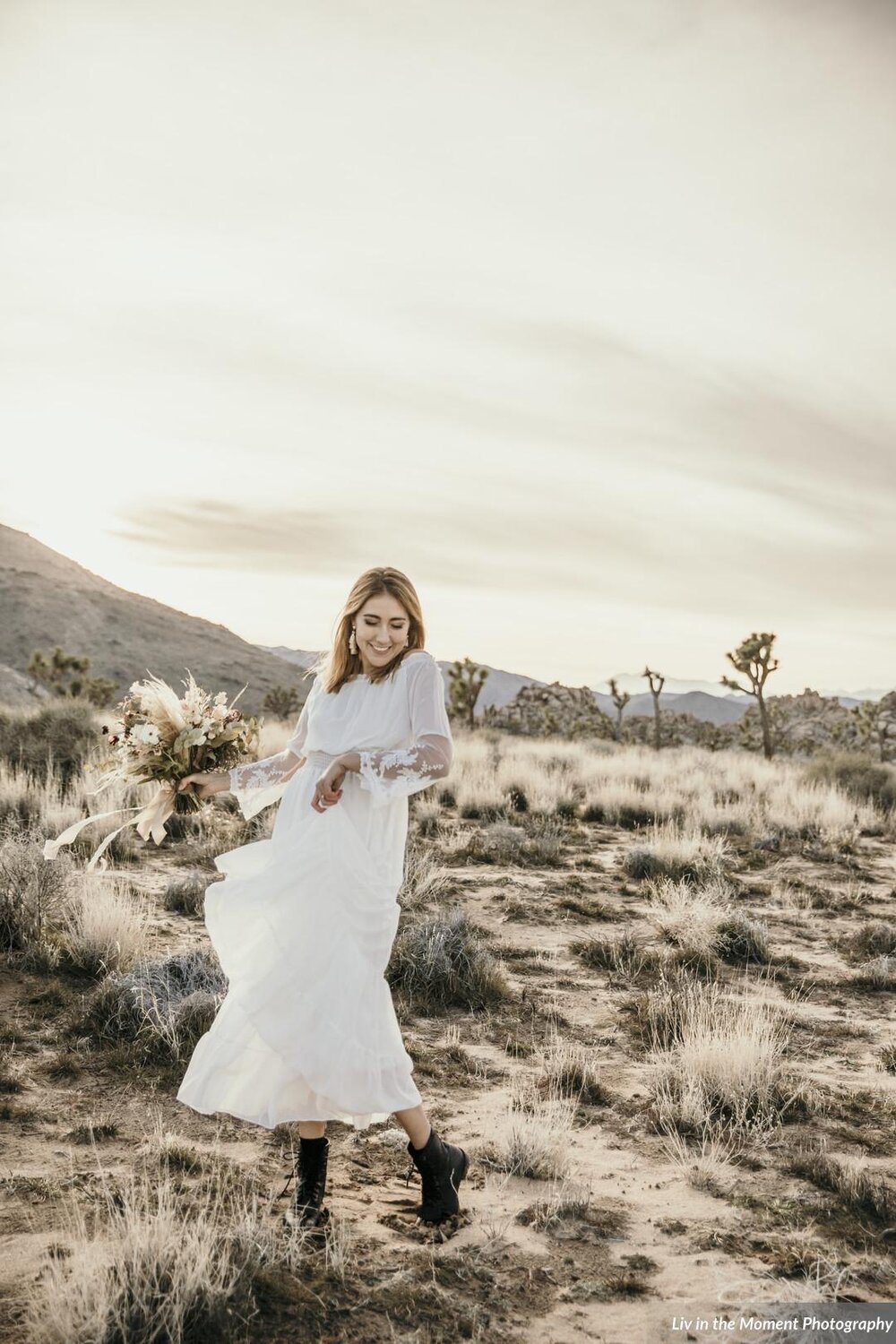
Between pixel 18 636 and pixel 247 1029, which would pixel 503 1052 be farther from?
pixel 18 636

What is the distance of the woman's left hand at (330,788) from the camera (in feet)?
11.3

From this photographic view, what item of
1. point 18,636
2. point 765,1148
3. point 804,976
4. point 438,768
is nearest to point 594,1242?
point 765,1148

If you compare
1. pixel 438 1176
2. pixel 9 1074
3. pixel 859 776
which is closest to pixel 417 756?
pixel 438 1176

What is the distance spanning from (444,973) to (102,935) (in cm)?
225

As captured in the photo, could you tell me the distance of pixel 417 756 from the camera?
349 centimetres

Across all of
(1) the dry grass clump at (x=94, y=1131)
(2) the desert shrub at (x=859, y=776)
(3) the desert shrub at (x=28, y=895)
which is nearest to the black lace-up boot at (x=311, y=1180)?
(1) the dry grass clump at (x=94, y=1131)

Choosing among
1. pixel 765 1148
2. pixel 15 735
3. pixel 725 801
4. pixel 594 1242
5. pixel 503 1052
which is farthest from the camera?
pixel 725 801

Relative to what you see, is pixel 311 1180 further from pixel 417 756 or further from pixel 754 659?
pixel 754 659

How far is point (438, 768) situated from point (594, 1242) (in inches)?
75.2

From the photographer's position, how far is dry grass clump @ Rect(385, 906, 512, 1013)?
6520 millimetres

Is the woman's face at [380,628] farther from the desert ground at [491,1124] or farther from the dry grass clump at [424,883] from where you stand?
the dry grass clump at [424,883]

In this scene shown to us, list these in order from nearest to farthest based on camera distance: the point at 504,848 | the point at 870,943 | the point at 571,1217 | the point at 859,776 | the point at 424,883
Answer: the point at 571,1217 < the point at 870,943 < the point at 424,883 < the point at 504,848 < the point at 859,776

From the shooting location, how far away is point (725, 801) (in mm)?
15727

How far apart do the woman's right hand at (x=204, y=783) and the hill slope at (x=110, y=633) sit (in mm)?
56046
